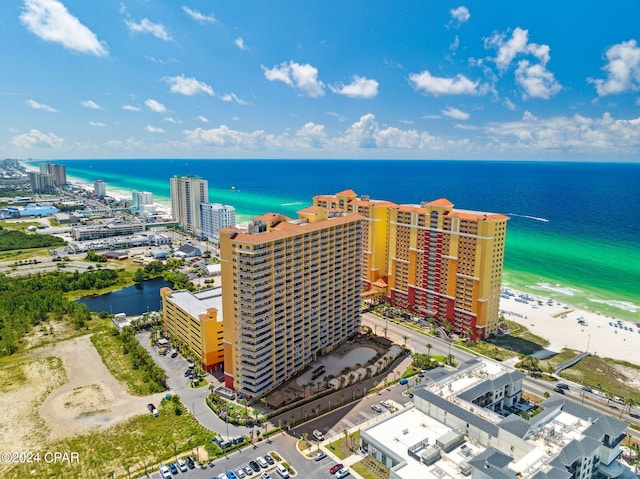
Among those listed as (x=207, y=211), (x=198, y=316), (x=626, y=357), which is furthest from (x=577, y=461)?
(x=207, y=211)

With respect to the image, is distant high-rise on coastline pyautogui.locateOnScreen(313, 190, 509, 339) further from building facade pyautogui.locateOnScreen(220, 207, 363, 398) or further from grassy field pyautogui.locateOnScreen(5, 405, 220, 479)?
grassy field pyautogui.locateOnScreen(5, 405, 220, 479)

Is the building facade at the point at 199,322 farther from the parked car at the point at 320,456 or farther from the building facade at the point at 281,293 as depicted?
the parked car at the point at 320,456

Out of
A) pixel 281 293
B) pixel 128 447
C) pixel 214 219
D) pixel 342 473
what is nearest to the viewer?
pixel 342 473

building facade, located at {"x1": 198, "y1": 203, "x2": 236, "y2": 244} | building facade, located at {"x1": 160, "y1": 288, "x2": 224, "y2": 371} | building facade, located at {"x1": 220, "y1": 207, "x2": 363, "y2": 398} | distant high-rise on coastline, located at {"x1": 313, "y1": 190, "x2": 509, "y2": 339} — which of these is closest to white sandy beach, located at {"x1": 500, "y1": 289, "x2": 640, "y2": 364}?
distant high-rise on coastline, located at {"x1": 313, "y1": 190, "x2": 509, "y2": 339}

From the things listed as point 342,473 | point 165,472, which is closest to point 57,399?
point 165,472

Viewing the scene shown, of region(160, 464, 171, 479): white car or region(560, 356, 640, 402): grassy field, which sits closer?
region(160, 464, 171, 479): white car


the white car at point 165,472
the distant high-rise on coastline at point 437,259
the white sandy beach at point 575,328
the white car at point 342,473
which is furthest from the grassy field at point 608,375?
the white car at point 165,472

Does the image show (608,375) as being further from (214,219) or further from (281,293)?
(214,219)
